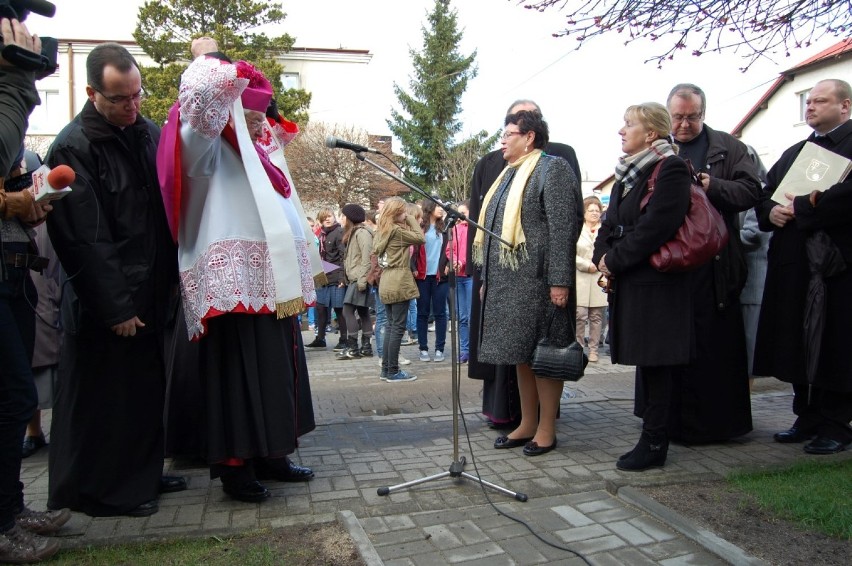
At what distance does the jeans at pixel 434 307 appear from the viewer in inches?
352

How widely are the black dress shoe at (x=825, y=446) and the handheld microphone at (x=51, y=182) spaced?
14.2 ft

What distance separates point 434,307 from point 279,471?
548 centimetres

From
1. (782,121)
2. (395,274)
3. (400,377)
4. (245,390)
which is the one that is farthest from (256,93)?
(782,121)

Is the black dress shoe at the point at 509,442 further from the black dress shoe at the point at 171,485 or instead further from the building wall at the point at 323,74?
the building wall at the point at 323,74

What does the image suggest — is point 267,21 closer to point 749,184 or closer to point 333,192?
point 333,192

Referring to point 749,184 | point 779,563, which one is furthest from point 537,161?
point 779,563

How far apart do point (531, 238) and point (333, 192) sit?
25980 millimetres

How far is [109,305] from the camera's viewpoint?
10.5 feet

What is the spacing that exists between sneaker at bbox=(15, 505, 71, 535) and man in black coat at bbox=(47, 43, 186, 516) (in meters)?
0.17

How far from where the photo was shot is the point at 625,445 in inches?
175

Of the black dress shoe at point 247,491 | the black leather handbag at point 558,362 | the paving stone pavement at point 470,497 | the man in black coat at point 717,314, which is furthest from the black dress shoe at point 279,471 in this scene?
the man in black coat at point 717,314

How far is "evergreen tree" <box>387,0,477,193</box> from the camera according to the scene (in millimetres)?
39625

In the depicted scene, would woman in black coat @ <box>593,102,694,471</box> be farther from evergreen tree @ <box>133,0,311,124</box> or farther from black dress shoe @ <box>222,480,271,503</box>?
evergreen tree @ <box>133,0,311,124</box>

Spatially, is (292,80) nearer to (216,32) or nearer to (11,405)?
(216,32)
